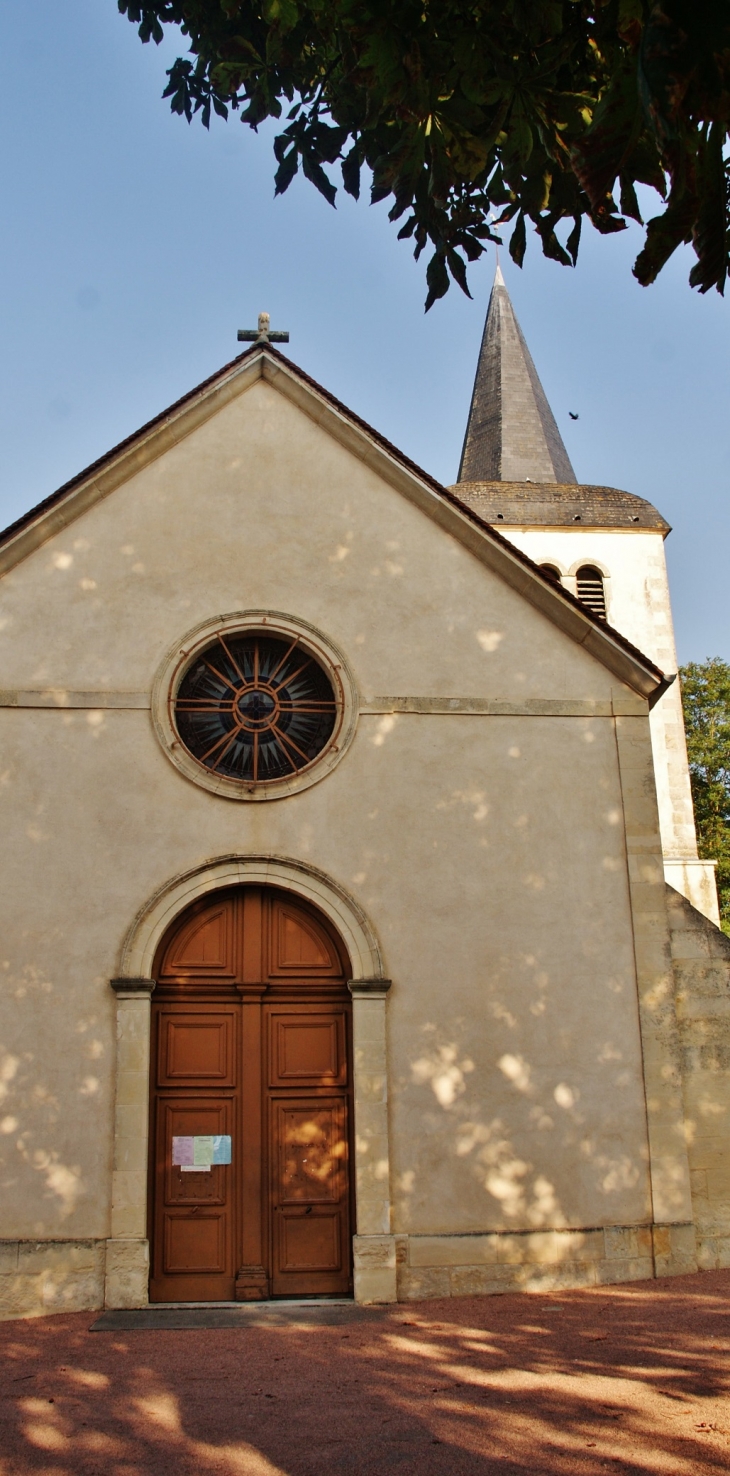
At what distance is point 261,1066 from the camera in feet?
32.4

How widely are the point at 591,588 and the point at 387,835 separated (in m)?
13.0

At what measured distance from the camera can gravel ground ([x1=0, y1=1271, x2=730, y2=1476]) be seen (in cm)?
552

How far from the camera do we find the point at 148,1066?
946cm

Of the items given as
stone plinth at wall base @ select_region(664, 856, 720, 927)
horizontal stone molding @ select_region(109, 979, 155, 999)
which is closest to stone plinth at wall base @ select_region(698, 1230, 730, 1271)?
horizontal stone molding @ select_region(109, 979, 155, 999)

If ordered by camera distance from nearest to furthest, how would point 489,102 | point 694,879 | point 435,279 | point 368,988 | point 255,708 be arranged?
point 489,102 → point 435,279 → point 368,988 → point 255,708 → point 694,879

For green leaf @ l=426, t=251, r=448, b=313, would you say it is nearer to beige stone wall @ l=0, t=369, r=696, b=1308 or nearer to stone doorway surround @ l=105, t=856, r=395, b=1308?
beige stone wall @ l=0, t=369, r=696, b=1308

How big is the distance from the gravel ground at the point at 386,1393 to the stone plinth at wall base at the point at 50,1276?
0.20m

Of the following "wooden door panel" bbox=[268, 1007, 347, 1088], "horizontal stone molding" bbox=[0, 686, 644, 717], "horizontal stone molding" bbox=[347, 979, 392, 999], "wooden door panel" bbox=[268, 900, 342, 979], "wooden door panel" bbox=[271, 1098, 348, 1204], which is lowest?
"wooden door panel" bbox=[271, 1098, 348, 1204]

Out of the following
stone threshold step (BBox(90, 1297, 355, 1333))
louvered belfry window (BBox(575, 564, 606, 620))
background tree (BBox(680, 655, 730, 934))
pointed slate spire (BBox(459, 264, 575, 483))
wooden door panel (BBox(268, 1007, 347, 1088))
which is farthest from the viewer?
background tree (BBox(680, 655, 730, 934))

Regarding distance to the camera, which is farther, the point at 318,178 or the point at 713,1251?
the point at 713,1251

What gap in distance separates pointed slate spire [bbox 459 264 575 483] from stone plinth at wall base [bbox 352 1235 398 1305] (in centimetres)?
1716

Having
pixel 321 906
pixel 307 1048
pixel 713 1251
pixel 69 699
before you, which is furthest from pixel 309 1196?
pixel 69 699

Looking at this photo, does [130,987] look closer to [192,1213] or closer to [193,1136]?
[193,1136]

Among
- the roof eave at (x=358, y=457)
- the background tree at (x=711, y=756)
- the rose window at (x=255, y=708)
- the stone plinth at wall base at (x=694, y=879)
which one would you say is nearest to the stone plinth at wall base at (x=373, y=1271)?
the rose window at (x=255, y=708)
